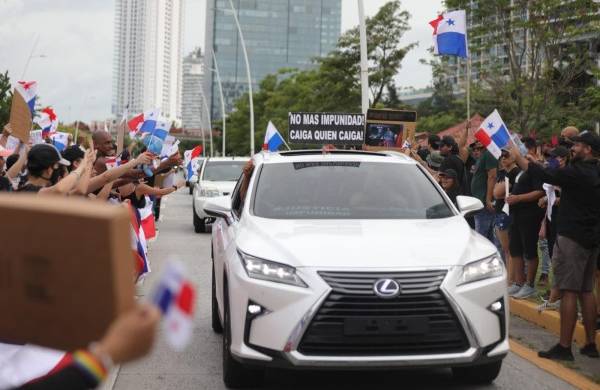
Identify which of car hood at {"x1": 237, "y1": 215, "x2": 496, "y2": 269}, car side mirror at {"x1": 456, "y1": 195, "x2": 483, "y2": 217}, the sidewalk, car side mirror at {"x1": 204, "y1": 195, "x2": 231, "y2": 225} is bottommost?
the sidewalk

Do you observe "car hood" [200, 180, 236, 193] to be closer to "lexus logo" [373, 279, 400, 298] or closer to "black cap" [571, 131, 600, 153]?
"black cap" [571, 131, 600, 153]

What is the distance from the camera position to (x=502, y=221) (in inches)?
426

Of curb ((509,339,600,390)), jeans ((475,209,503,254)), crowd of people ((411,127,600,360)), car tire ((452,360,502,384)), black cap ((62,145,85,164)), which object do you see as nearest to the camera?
car tire ((452,360,502,384))

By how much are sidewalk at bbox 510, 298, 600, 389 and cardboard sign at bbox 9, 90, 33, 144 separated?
4.75 m

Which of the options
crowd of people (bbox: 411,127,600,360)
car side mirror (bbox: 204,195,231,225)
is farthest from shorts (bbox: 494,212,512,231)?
car side mirror (bbox: 204,195,231,225)

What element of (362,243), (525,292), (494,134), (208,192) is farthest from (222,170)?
(362,243)

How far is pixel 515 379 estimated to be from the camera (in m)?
6.29

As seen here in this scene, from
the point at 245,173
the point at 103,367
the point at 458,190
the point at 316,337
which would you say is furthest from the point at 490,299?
the point at 458,190

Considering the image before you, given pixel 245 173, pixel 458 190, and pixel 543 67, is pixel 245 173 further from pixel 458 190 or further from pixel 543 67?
pixel 543 67

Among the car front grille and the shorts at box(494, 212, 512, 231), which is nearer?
the car front grille

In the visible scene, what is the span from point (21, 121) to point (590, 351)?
17.8 feet

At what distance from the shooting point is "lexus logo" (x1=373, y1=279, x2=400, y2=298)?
5.10 m

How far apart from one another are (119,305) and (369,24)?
1684 inches

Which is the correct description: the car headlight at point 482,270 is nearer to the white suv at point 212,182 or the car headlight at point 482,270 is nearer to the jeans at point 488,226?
the jeans at point 488,226
